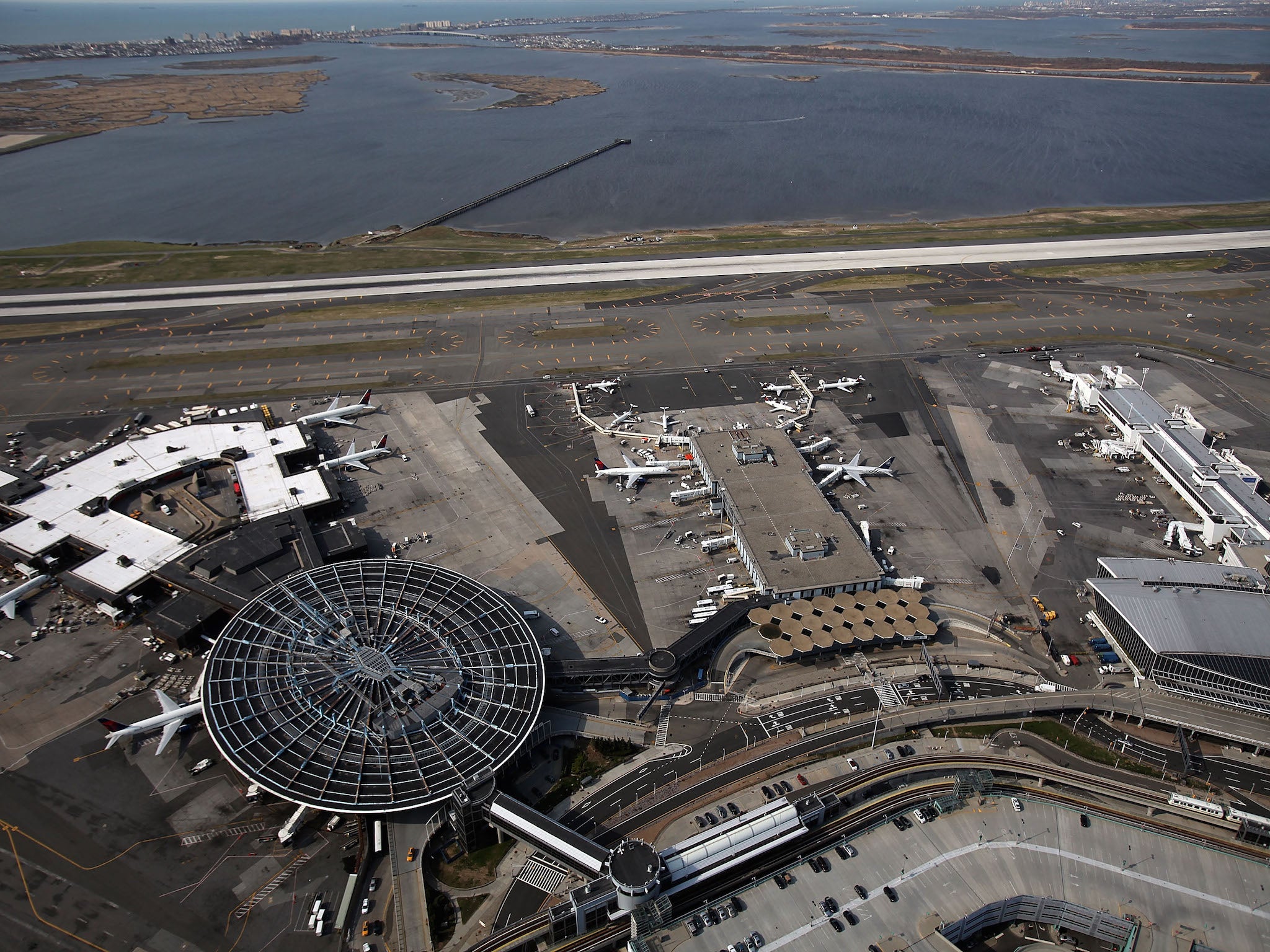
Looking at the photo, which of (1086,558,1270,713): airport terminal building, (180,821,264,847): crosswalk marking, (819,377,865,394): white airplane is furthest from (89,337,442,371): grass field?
(1086,558,1270,713): airport terminal building

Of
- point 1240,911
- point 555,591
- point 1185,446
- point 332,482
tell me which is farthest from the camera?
point 1185,446

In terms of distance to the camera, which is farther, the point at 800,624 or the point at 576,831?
the point at 800,624

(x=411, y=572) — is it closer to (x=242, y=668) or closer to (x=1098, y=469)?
(x=242, y=668)

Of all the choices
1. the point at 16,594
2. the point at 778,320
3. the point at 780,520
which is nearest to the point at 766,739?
the point at 780,520

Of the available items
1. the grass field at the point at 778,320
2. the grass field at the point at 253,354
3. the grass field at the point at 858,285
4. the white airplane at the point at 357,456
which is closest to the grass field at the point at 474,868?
the white airplane at the point at 357,456

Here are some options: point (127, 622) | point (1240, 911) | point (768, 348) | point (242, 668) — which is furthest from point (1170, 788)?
point (127, 622)

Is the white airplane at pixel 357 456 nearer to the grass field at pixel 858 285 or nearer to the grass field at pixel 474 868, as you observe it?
the grass field at pixel 474 868

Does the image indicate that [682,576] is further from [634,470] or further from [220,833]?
[220,833]
